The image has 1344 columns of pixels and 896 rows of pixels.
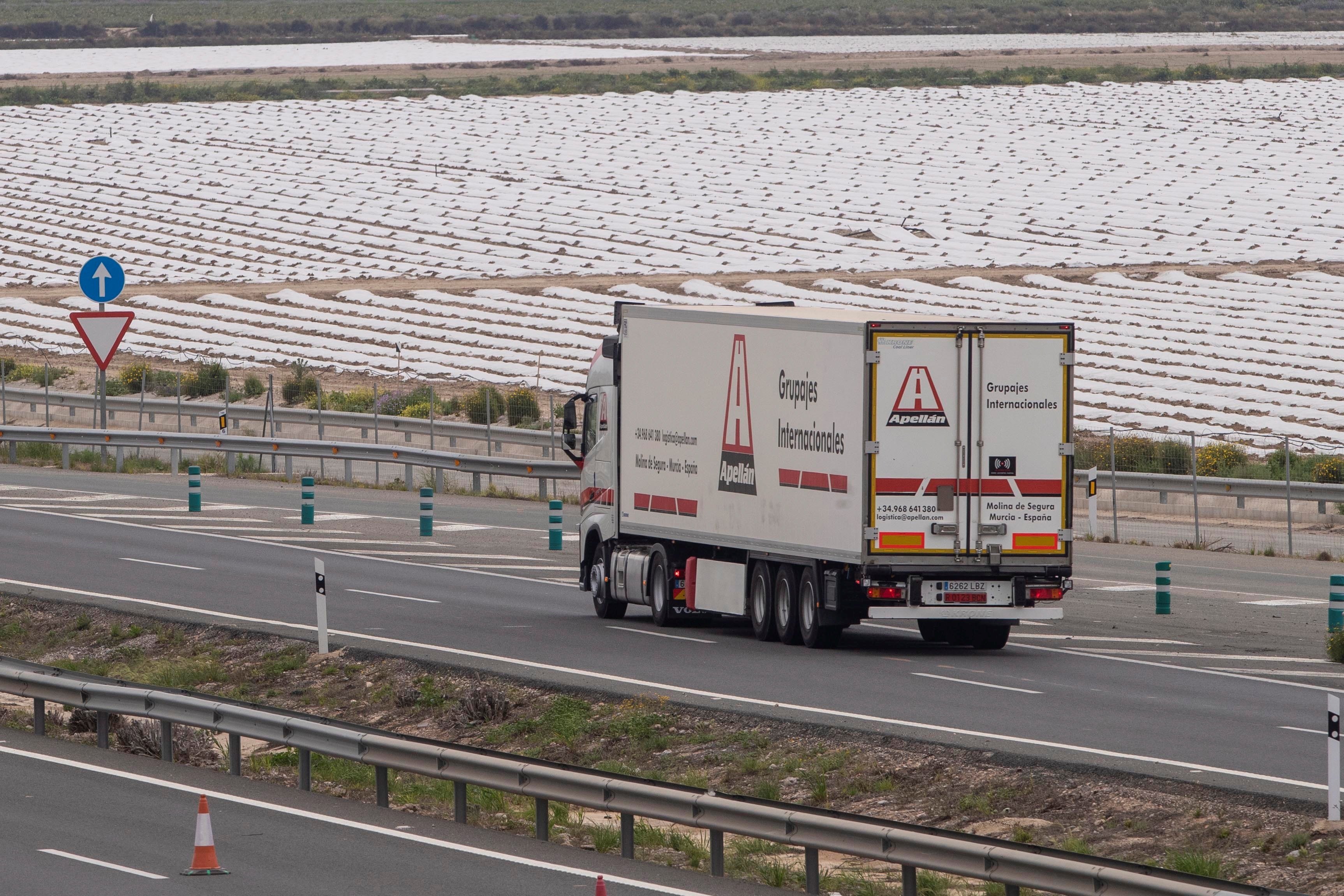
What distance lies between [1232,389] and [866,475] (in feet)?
88.3

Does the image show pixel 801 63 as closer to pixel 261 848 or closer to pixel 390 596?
pixel 390 596

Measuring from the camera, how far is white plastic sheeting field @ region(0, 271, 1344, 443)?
4503 centimetres

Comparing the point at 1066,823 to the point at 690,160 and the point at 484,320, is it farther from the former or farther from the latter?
the point at 690,160

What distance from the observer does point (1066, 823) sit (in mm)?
13930

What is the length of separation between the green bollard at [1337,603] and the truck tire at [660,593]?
7.13 meters

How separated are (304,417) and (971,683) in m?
26.9

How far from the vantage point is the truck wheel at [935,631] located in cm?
2231

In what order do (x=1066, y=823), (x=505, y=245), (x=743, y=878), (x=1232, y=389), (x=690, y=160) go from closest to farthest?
(x=743, y=878)
(x=1066, y=823)
(x=1232, y=389)
(x=505, y=245)
(x=690, y=160)

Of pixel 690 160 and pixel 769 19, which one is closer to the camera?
pixel 690 160

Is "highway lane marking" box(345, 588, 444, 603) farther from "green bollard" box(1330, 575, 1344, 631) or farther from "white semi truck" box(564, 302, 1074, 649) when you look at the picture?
"green bollard" box(1330, 575, 1344, 631)

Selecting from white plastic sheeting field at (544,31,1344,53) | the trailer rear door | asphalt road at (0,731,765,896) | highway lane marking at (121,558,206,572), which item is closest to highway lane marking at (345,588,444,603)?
highway lane marking at (121,558,206,572)

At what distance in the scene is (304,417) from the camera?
4400cm

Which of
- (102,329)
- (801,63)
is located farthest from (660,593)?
(801,63)

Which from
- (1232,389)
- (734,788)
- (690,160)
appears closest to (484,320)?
(1232,389)
